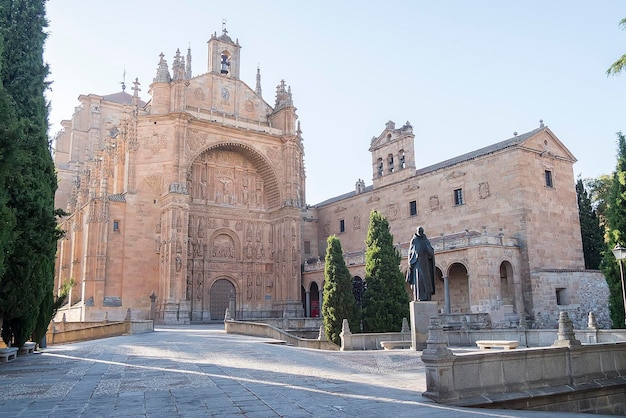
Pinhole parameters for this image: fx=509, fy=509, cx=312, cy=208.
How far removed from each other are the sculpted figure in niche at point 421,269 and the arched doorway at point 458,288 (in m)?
17.1

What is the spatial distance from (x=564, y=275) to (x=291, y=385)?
24527mm

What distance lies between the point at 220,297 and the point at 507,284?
19999 mm

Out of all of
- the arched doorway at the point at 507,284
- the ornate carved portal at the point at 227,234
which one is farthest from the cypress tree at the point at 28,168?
the arched doorway at the point at 507,284

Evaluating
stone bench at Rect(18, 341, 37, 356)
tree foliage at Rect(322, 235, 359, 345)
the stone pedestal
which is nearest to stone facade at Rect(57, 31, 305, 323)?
tree foliage at Rect(322, 235, 359, 345)

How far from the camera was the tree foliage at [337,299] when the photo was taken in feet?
78.8

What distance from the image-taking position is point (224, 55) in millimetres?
41312

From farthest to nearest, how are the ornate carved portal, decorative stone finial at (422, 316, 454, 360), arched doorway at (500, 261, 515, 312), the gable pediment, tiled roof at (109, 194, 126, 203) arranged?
the ornate carved portal
tiled roof at (109, 194, 126, 203)
the gable pediment
arched doorway at (500, 261, 515, 312)
decorative stone finial at (422, 316, 454, 360)

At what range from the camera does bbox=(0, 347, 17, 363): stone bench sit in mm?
12285

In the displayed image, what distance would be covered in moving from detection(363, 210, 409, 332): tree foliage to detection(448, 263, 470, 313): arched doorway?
8027 millimetres

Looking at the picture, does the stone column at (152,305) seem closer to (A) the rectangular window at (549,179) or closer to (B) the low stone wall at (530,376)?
(A) the rectangular window at (549,179)

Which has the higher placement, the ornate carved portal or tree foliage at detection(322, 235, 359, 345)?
the ornate carved portal

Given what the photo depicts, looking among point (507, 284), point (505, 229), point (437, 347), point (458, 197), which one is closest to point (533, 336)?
point (437, 347)

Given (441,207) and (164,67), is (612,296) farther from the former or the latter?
(164,67)

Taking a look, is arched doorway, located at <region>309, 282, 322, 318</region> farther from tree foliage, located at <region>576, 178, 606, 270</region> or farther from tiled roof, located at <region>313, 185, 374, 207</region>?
tree foliage, located at <region>576, 178, 606, 270</region>
